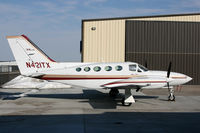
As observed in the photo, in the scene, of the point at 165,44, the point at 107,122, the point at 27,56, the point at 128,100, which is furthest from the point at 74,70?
the point at 165,44

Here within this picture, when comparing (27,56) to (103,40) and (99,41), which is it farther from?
(103,40)

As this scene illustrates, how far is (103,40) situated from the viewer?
2905 centimetres

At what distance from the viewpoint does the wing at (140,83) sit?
46.7ft

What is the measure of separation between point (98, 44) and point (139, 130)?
68.0 feet

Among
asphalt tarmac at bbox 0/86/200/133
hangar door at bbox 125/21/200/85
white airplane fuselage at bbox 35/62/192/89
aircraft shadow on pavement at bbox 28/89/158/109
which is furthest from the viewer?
hangar door at bbox 125/21/200/85

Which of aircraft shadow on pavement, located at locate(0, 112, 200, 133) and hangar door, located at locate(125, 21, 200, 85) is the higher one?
hangar door, located at locate(125, 21, 200, 85)

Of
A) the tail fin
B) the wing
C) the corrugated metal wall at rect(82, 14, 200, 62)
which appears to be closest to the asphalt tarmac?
the wing

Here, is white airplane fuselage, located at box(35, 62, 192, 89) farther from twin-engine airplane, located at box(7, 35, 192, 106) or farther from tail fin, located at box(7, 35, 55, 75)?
tail fin, located at box(7, 35, 55, 75)

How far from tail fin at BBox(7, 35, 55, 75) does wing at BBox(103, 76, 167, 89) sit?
4.99m

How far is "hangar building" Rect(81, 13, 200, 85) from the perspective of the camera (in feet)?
95.2

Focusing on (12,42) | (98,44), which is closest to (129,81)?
(12,42)

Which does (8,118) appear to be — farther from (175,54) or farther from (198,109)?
(175,54)

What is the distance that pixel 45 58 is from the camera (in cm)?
1666

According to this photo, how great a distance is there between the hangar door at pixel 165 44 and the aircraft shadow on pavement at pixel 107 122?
17.5 meters
